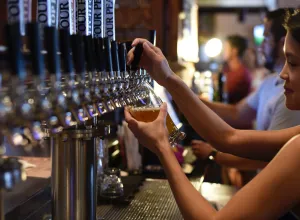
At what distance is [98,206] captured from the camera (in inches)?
76.0

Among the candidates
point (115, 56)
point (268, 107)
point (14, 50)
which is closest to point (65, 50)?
point (14, 50)

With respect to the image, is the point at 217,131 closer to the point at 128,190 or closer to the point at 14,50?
the point at 128,190

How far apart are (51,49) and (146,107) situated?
70 centimetres

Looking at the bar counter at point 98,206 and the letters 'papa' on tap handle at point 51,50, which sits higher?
the letters 'papa' on tap handle at point 51,50

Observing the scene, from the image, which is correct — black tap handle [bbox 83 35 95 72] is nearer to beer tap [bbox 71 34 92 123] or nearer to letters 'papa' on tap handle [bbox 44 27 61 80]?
beer tap [bbox 71 34 92 123]

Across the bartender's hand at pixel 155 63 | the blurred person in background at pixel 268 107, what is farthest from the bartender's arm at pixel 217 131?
the blurred person in background at pixel 268 107

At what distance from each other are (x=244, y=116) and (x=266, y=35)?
0.94 meters

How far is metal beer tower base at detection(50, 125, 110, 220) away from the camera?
1.42 meters

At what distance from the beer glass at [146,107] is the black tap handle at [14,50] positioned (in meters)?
0.73

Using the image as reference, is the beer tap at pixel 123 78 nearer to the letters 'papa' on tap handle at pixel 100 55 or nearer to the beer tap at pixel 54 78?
the letters 'papa' on tap handle at pixel 100 55

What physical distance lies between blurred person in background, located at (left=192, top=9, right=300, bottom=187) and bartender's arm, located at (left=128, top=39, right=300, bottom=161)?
0.83 meters

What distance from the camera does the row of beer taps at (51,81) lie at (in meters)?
0.82

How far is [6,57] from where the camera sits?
31.9 inches

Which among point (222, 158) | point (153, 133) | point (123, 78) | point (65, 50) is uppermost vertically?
point (65, 50)
